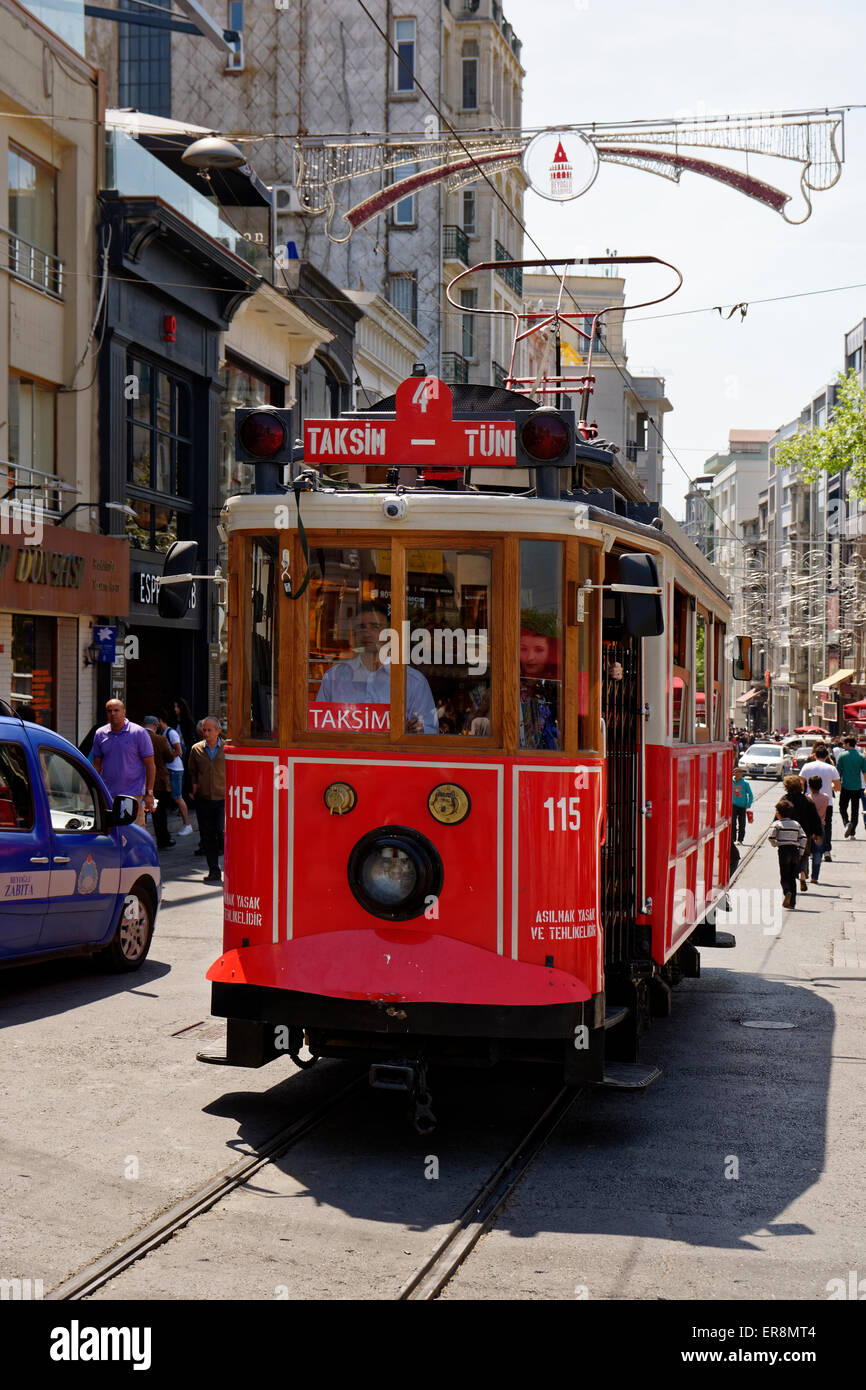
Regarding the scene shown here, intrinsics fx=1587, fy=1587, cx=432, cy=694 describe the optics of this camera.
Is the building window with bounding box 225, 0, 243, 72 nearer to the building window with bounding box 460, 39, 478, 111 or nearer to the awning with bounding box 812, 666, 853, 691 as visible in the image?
the building window with bounding box 460, 39, 478, 111

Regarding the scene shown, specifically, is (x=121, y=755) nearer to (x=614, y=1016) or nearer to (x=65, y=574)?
(x=614, y=1016)

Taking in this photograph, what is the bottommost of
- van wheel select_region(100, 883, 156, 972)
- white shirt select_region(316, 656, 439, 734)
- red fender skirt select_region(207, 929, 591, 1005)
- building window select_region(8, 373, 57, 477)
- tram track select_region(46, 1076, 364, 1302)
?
tram track select_region(46, 1076, 364, 1302)

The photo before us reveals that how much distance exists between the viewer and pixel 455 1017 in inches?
267

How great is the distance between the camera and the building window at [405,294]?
48656 millimetres

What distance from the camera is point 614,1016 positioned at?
7.58 meters

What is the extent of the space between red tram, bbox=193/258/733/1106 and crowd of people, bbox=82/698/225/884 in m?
4.32

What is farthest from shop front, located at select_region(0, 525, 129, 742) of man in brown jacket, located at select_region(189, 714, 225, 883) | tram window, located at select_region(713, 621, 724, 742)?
tram window, located at select_region(713, 621, 724, 742)

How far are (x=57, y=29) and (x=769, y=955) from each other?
1693 centimetres

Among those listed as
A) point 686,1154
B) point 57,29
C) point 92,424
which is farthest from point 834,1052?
point 57,29

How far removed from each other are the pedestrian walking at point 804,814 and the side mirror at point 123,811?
9.24m

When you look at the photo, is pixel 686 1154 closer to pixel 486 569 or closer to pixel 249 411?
pixel 486 569

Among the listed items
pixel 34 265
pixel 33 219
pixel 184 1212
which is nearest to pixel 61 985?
pixel 184 1212

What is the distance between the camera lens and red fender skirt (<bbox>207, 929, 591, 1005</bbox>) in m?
6.79
